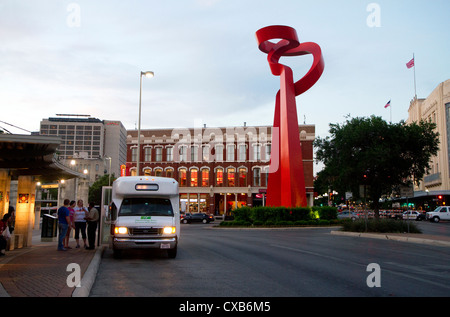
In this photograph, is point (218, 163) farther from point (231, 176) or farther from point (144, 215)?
point (144, 215)

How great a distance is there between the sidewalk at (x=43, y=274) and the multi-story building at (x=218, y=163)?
170 feet

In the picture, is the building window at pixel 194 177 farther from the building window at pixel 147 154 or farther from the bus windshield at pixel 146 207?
the bus windshield at pixel 146 207

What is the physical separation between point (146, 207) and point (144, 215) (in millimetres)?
473

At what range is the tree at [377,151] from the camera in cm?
3534

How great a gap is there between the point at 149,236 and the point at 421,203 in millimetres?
72812

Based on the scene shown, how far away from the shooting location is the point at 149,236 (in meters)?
12.3

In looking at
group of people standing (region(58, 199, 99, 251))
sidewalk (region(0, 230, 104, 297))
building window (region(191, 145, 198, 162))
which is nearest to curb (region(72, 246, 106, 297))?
sidewalk (region(0, 230, 104, 297))

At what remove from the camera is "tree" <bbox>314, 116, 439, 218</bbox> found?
35.3 meters

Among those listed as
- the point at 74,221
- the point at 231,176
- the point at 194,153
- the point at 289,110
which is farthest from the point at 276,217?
the point at 194,153

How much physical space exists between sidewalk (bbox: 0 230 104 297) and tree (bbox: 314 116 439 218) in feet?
93.0

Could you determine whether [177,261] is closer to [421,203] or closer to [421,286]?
[421,286]

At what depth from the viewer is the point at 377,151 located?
34.3 metres

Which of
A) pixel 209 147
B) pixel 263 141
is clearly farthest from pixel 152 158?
pixel 263 141
